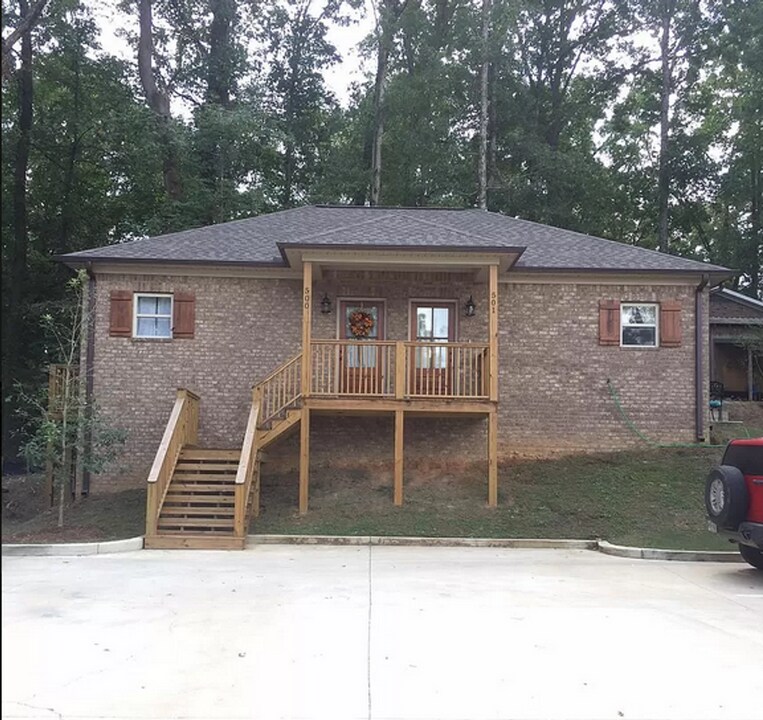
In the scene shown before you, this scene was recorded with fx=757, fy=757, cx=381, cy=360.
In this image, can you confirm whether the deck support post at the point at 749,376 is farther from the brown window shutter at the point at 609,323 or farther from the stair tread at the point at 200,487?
the stair tread at the point at 200,487

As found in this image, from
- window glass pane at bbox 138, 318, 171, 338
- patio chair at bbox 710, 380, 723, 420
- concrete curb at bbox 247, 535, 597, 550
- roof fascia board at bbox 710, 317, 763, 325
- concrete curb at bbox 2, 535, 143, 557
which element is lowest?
concrete curb at bbox 247, 535, 597, 550

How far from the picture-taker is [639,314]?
15227mm

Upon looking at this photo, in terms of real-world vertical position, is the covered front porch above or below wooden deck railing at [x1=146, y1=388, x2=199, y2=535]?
above

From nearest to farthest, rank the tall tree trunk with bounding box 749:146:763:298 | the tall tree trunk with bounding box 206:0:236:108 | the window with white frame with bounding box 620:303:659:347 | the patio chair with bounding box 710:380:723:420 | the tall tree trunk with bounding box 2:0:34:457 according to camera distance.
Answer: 1. the window with white frame with bounding box 620:303:659:347
2. the patio chair with bounding box 710:380:723:420
3. the tall tree trunk with bounding box 2:0:34:457
4. the tall tree trunk with bounding box 206:0:236:108
5. the tall tree trunk with bounding box 749:146:763:298

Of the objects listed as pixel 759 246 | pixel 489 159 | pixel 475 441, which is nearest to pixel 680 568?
pixel 475 441

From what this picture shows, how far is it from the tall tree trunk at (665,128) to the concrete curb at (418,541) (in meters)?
19.8

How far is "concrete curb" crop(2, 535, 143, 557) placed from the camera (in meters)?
10.3

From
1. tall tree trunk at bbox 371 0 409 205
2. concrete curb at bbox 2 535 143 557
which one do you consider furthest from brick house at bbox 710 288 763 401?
concrete curb at bbox 2 535 143 557

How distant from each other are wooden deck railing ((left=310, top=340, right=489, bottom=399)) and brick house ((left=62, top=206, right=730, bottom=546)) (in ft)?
0.24

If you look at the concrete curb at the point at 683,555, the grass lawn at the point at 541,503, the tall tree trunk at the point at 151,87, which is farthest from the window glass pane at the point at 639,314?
the tall tree trunk at the point at 151,87

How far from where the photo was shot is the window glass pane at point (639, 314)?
1520 centimetres

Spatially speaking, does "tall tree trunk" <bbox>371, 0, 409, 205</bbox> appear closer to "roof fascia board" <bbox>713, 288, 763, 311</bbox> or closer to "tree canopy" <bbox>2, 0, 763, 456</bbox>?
"tree canopy" <bbox>2, 0, 763, 456</bbox>

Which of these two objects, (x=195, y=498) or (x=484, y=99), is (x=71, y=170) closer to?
(x=484, y=99)

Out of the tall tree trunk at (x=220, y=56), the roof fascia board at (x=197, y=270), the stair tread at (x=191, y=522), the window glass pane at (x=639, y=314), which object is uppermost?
Answer: the tall tree trunk at (x=220, y=56)
